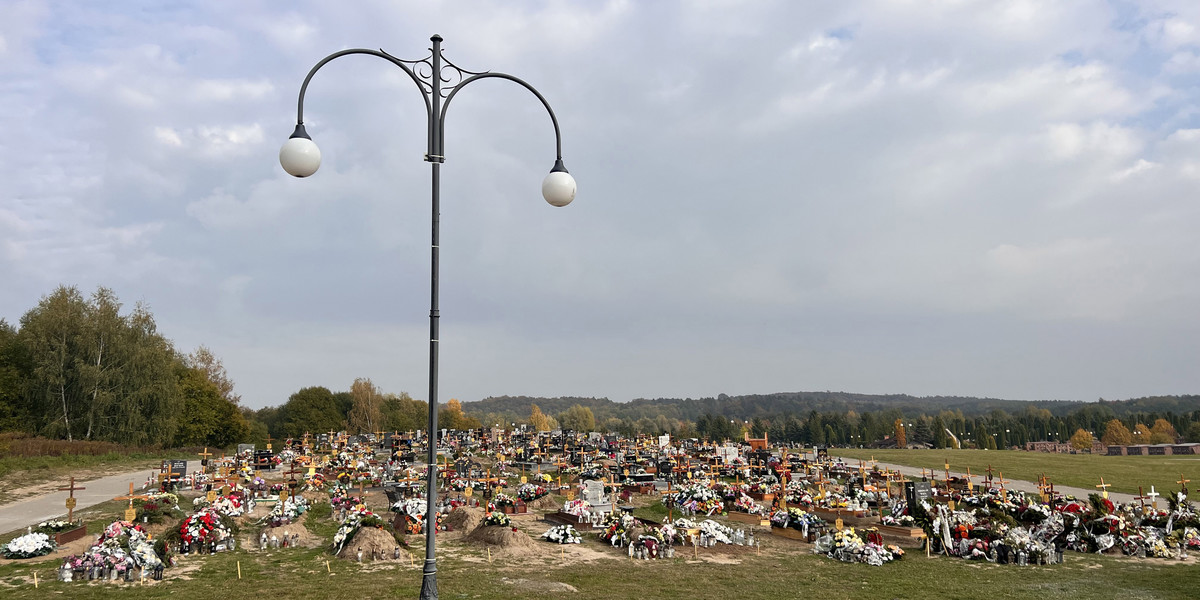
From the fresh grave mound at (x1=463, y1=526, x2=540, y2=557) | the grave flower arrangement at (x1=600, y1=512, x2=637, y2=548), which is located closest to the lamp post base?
the fresh grave mound at (x1=463, y1=526, x2=540, y2=557)

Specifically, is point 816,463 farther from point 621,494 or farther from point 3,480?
point 3,480

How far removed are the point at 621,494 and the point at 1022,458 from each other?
37562mm

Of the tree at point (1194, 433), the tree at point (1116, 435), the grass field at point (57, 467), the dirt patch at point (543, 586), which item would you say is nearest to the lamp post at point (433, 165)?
the dirt patch at point (543, 586)

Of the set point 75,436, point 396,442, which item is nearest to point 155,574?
point 396,442

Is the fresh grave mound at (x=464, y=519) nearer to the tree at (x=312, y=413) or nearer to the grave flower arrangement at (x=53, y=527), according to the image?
the grave flower arrangement at (x=53, y=527)

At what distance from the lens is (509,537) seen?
17.2 meters

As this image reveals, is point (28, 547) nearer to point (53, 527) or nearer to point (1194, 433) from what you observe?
point (53, 527)

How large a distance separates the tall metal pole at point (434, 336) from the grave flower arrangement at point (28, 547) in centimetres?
1259

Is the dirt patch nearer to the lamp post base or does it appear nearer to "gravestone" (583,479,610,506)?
the lamp post base

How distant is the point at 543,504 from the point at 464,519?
6.11 metres

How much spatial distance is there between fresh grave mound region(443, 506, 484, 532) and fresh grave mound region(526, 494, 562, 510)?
453cm

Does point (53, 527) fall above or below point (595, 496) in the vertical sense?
above

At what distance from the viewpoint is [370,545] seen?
15.6 meters

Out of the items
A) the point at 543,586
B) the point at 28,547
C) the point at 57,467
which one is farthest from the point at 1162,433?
the point at 57,467
